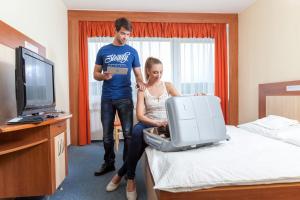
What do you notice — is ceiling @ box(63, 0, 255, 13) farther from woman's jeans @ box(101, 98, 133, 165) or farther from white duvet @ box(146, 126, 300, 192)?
white duvet @ box(146, 126, 300, 192)

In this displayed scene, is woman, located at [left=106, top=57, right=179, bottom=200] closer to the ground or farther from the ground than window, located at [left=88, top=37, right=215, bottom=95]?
closer to the ground

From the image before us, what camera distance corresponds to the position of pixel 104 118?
2.17m

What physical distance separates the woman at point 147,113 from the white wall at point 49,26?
1.18 m

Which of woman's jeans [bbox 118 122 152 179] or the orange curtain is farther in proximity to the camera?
the orange curtain

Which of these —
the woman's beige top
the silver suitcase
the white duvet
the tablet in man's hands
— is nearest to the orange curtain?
the tablet in man's hands

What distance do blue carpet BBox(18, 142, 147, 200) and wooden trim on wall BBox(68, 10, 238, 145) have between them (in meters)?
1.11

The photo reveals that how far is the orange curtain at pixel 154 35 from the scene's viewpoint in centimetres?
372

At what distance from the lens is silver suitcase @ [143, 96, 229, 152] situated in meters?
1.35

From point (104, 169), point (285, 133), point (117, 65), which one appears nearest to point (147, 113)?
point (117, 65)

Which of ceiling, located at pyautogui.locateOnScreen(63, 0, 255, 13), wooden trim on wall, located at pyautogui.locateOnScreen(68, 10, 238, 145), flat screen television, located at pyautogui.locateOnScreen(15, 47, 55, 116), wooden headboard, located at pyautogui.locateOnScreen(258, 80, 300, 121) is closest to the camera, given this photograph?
flat screen television, located at pyautogui.locateOnScreen(15, 47, 55, 116)

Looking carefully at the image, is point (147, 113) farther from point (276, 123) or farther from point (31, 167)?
point (276, 123)

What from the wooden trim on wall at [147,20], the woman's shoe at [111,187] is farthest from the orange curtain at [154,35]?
the woman's shoe at [111,187]

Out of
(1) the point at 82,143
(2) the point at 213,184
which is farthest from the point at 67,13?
(2) the point at 213,184

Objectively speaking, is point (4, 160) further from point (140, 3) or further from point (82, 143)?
point (140, 3)
